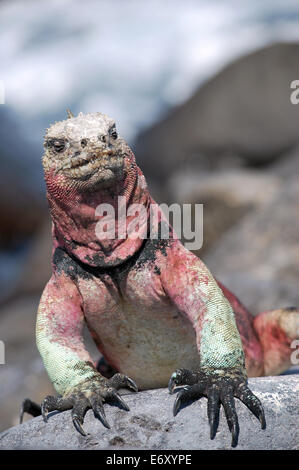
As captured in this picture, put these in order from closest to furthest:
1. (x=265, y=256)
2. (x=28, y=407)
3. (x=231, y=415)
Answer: (x=231, y=415)
(x=28, y=407)
(x=265, y=256)

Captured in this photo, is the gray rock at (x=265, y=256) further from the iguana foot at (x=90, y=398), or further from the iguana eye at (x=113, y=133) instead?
the iguana eye at (x=113, y=133)

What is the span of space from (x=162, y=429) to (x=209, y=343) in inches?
25.5

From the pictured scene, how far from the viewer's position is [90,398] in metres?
4.01

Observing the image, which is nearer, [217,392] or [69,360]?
[217,392]

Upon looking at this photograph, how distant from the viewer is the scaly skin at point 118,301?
4.02 metres

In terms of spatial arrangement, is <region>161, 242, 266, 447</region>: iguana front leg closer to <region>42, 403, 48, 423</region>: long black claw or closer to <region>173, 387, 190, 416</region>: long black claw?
<region>173, 387, 190, 416</region>: long black claw

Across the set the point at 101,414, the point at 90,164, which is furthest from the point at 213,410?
the point at 90,164

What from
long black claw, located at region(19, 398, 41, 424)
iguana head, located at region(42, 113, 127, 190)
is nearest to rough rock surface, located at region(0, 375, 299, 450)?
long black claw, located at region(19, 398, 41, 424)

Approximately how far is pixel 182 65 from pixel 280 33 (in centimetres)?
440

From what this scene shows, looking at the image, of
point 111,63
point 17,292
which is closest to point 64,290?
point 17,292
